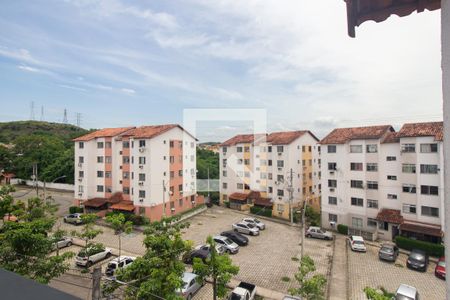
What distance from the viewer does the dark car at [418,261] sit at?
16.3m

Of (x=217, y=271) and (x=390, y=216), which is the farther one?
(x=390, y=216)

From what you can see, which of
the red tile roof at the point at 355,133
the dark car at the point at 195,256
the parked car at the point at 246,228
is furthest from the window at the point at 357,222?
the dark car at the point at 195,256

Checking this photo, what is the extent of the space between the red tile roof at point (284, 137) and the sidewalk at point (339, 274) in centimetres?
1171

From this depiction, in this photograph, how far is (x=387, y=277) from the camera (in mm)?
15391

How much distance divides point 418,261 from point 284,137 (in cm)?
1719

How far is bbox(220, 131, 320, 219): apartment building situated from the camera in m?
29.0

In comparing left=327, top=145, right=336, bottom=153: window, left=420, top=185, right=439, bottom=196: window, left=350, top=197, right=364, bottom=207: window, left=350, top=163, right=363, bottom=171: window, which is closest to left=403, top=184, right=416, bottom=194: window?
left=420, top=185, right=439, bottom=196: window

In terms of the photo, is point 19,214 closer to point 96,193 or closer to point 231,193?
point 96,193

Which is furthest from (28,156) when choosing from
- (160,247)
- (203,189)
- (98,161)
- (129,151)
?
(160,247)

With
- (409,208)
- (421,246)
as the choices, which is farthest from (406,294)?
(409,208)

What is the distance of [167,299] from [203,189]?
1108 inches

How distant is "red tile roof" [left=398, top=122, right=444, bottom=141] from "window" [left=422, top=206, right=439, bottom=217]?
5130 mm

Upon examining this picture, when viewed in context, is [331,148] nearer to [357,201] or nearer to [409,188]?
[357,201]

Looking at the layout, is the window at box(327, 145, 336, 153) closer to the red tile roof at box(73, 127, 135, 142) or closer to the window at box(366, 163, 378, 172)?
the window at box(366, 163, 378, 172)
